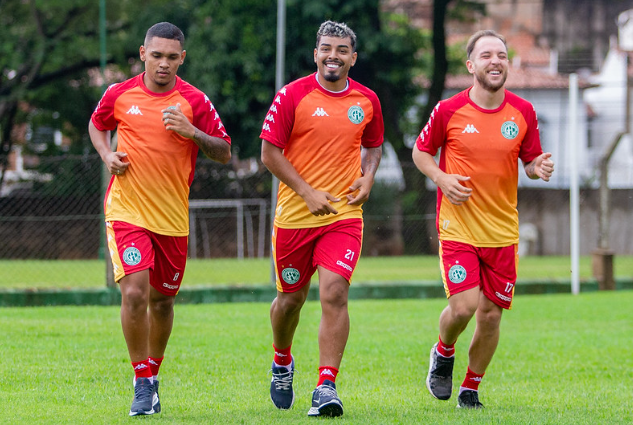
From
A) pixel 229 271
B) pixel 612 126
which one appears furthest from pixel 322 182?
pixel 612 126

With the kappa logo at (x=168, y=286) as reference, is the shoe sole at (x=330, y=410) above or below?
below

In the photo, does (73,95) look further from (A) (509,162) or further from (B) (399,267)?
(A) (509,162)

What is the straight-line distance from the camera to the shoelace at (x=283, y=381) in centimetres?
611

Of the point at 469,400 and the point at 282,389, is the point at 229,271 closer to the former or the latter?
the point at 282,389

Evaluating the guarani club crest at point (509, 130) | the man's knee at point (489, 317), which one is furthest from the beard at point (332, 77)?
the man's knee at point (489, 317)

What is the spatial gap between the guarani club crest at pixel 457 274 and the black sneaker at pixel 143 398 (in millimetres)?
2060

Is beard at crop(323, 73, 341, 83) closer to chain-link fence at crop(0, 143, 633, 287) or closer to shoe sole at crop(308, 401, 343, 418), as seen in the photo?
shoe sole at crop(308, 401, 343, 418)

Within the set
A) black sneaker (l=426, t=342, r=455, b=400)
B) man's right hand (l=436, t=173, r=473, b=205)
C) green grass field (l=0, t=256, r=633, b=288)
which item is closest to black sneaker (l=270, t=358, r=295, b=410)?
black sneaker (l=426, t=342, r=455, b=400)

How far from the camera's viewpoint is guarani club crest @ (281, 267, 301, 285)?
241 inches

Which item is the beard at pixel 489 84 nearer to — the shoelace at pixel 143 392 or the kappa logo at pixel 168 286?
the kappa logo at pixel 168 286

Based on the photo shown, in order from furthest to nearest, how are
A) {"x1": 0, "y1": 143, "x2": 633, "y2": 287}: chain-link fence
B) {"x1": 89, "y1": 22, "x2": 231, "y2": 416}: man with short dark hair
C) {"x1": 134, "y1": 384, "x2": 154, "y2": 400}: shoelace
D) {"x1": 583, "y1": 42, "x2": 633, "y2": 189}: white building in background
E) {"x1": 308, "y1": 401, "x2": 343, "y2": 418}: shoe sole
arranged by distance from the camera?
1. {"x1": 583, "y1": 42, "x2": 633, "y2": 189}: white building in background
2. {"x1": 0, "y1": 143, "x2": 633, "y2": 287}: chain-link fence
3. {"x1": 89, "y1": 22, "x2": 231, "y2": 416}: man with short dark hair
4. {"x1": 134, "y1": 384, "x2": 154, "y2": 400}: shoelace
5. {"x1": 308, "y1": 401, "x2": 343, "y2": 418}: shoe sole

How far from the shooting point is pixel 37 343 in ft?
27.8

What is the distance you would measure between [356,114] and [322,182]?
0.51 m

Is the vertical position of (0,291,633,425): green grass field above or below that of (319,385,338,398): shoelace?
below
